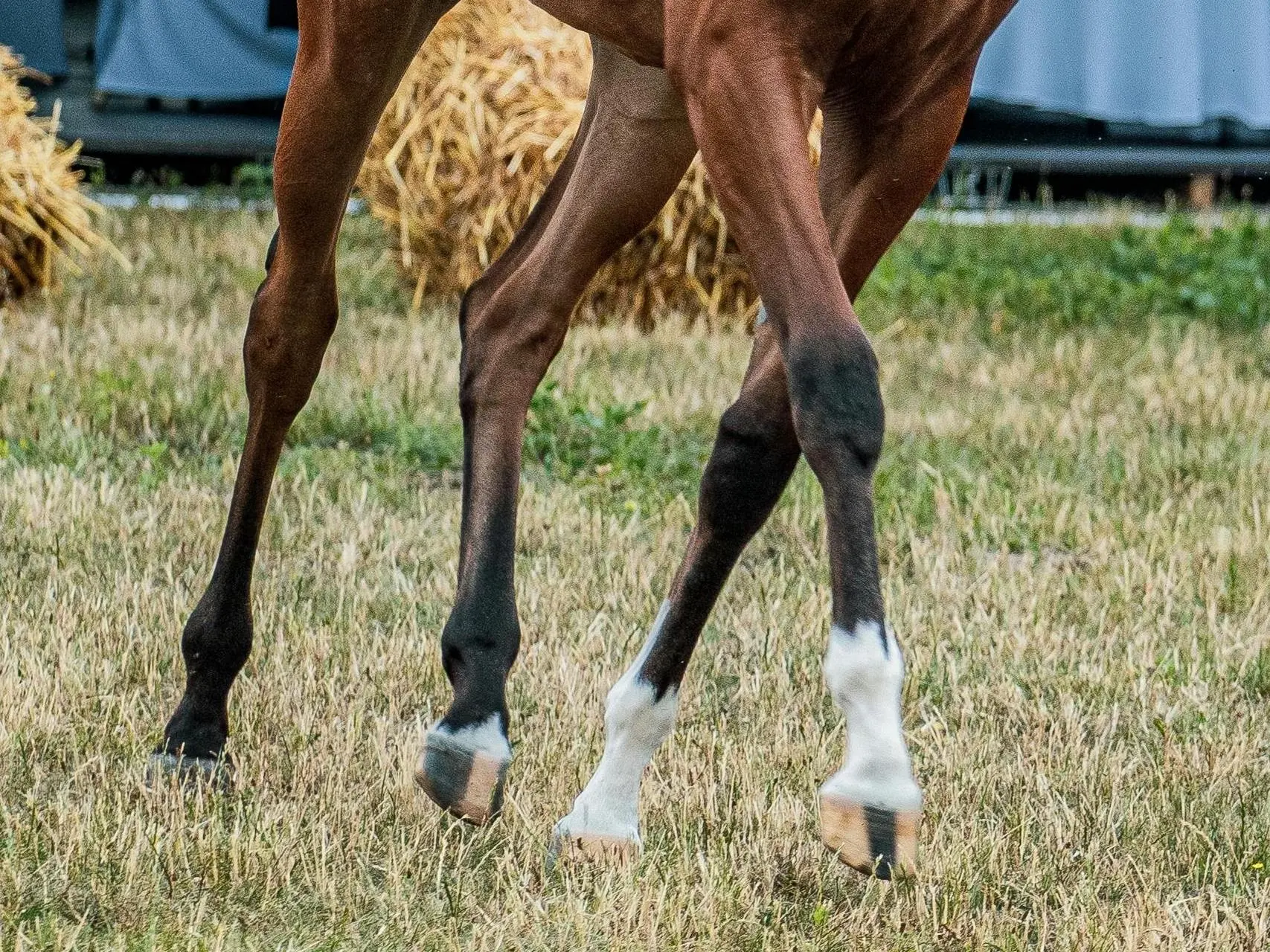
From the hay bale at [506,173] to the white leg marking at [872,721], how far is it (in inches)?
204

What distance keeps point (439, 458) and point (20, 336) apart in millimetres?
2059

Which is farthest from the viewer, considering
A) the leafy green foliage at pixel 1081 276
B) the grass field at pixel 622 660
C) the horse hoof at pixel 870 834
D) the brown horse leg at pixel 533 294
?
the leafy green foliage at pixel 1081 276

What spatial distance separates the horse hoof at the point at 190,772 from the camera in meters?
2.68

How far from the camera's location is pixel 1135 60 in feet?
35.1

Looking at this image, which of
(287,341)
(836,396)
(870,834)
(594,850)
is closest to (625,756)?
(594,850)

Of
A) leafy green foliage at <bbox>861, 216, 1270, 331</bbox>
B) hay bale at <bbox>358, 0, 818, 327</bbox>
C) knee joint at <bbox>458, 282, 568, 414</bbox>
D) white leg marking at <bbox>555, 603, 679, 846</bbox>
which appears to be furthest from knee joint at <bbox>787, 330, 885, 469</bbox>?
leafy green foliage at <bbox>861, 216, 1270, 331</bbox>

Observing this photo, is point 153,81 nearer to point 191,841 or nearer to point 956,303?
point 956,303

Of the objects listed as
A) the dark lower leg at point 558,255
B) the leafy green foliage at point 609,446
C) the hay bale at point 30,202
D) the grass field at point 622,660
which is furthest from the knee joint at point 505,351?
the hay bale at point 30,202

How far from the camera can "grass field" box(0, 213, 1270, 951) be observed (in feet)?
7.55

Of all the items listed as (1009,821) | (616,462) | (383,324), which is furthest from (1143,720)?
(383,324)

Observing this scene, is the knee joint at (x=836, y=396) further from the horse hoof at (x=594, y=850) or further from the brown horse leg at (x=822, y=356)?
the horse hoof at (x=594, y=850)

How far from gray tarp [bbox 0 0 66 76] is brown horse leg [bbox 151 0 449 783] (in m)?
8.69

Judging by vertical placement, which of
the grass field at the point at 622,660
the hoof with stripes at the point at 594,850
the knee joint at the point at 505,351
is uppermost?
the knee joint at the point at 505,351

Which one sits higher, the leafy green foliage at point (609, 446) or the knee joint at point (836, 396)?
the knee joint at point (836, 396)
